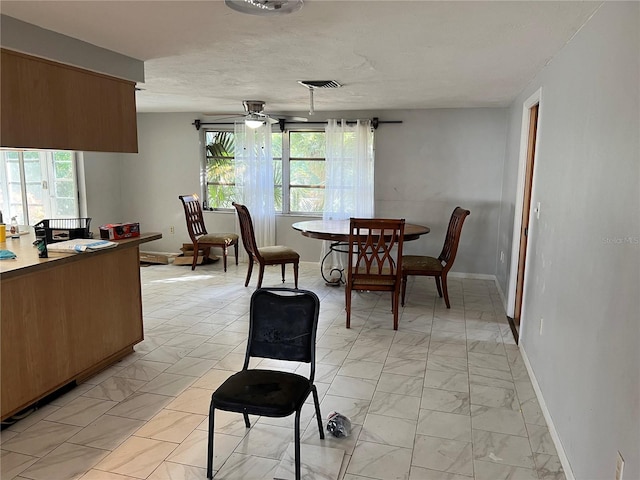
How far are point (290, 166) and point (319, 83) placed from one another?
2522mm

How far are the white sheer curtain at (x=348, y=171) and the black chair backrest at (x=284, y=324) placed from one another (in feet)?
11.9

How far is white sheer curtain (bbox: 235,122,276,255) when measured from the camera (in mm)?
6133

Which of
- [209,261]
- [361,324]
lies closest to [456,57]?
[361,324]

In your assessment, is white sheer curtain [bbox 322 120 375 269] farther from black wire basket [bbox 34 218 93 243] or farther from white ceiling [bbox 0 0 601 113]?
black wire basket [bbox 34 218 93 243]

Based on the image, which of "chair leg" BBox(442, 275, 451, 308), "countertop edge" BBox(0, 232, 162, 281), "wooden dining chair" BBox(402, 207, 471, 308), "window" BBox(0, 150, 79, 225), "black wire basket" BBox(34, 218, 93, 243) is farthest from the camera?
"window" BBox(0, 150, 79, 225)

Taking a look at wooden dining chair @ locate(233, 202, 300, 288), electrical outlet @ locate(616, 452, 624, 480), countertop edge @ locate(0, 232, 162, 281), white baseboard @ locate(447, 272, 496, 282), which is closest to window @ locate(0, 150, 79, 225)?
wooden dining chair @ locate(233, 202, 300, 288)

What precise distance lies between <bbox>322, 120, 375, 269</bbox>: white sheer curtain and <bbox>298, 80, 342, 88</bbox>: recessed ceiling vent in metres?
1.82

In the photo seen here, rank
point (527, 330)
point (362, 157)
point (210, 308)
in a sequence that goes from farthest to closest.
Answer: point (362, 157)
point (210, 308)
point (527, 330)

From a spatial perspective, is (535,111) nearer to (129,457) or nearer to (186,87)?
(186,87)

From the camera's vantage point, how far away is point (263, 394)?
6.52 ft

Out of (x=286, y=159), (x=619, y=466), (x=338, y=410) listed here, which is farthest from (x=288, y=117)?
(x=619, y=466)

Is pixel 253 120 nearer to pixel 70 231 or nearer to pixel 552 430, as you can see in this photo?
pixel 70 231

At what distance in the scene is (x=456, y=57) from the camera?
2861 millimetres

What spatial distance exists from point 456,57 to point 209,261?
14.9ft
